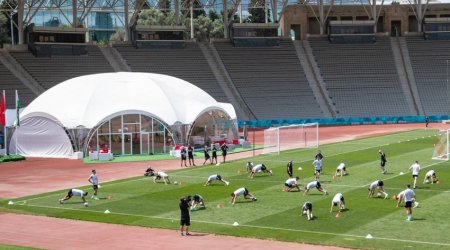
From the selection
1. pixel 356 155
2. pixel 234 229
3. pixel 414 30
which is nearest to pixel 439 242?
pixel 234 229

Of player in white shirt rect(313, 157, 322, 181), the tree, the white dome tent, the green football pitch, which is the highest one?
the tree

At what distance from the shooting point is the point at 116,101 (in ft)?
188

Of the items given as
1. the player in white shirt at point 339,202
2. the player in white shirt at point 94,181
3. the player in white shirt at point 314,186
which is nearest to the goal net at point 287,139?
the player in white shirt at point 314,186

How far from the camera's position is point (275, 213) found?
29.6 metres

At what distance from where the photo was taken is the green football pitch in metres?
25.4

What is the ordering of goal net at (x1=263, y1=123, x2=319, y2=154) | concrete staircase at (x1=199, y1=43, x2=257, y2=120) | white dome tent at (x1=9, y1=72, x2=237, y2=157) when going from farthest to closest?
concrete staircase at (x1=199, y1=43, x2=257, y2=120)
goal net at (x1=263, y1=123, x2=319, y2=154)
white dome tent at (x1=9, y1=72, x2=237, y2=157)

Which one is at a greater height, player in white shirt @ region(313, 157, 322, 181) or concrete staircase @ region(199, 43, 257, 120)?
concrete staircase @ region(199, 43, 257, 120)

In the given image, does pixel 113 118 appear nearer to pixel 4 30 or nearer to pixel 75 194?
pixel 75 194

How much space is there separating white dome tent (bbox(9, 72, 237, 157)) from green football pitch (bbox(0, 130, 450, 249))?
1123 centimetres

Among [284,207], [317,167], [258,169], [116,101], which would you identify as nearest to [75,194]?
[284,207]

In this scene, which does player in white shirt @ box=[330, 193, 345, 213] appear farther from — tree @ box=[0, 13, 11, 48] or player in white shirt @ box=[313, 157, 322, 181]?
tree @ box=[0, 13, 11, 48]

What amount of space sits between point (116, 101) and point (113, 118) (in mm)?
1675

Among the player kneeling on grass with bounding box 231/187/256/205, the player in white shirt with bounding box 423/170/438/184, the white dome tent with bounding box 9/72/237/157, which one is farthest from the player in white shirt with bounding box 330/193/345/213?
the white dome tent with bounding box 9/72/237/157

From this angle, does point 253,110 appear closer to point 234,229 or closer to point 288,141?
point 288,141
